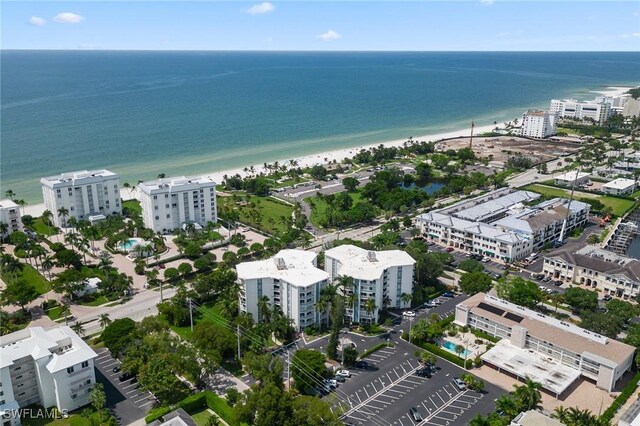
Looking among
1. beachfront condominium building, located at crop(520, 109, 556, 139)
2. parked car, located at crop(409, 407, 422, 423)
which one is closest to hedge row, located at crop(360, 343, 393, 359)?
parked car, located at crop(409, 407, 422, 423)

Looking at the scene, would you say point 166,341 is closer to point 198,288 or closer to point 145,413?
point 145,413

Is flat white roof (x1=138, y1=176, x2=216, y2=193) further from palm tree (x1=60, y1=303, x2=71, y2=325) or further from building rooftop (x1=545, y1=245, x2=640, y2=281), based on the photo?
building rooftop (x1=545, y1=245, x2=640, y2=281)

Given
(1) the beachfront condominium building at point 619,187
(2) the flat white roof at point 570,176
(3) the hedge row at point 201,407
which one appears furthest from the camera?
(2) the flat white roof at point 570,176

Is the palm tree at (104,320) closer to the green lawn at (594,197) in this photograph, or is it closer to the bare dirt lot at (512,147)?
the green lawn at (594,197)

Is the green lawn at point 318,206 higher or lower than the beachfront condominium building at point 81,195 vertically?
lower

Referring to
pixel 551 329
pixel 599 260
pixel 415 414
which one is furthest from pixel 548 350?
pixel 599 260

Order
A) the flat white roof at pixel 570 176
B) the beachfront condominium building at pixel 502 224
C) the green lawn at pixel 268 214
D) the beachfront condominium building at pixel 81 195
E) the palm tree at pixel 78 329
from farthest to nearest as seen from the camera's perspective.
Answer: the flat white roof at pixel 570 176 < the green lawn at pixel 268 214 < the beachfront condominium building at pixel 81 195 < the beachfront condominium building at pixel 502 224 < the palm tree at pixel 78 329

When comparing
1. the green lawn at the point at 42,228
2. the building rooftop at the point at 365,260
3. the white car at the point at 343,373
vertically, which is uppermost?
the building rooftop at the point at 365,260

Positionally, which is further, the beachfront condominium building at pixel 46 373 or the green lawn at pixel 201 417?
the green lawn at pixel 201 417

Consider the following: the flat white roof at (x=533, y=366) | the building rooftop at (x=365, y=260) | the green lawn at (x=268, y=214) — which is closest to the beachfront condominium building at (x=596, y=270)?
the flat white roof at (x=533, y=366)
